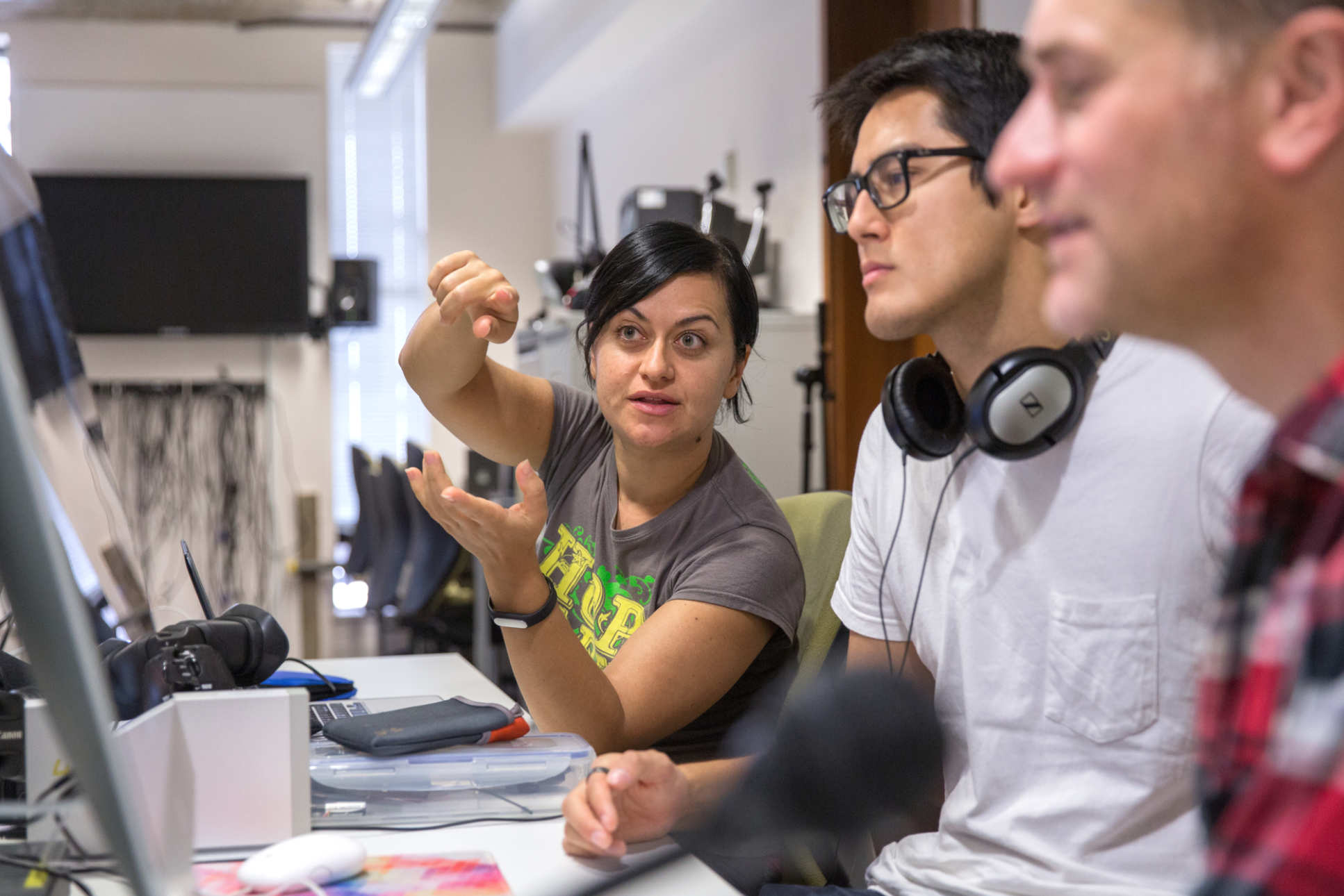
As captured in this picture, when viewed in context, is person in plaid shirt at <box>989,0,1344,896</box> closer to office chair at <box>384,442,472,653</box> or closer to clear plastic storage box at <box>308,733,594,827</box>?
clear plastic storage box at <box>308,733,594,827</box>

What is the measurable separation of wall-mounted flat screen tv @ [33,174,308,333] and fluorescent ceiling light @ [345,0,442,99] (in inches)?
28.5

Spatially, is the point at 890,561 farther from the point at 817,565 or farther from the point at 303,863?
the point at 303,863

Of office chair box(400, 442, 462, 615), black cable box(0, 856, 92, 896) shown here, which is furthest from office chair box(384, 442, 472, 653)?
black cable box(0, 856, 92, 896)

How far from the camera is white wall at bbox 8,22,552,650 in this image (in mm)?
6602

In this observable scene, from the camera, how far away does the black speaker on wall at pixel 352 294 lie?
6.50 meters

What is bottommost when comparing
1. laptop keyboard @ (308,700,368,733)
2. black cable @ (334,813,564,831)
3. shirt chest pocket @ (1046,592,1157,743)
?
A: black cable @ (334,813,564,831)

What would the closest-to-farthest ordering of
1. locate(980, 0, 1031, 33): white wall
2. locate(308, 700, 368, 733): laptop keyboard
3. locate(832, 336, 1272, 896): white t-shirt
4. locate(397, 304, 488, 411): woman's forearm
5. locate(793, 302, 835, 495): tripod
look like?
1. locate(832, 336, 1272, 896): white t-shirt
2. locate(308, 700, 368, 733): laptop keyboard
3. locate(397, 304, 488, 411): woman's forearm
4. locate(980, 0, 1031, 33): white wall
5. locate(793, 302, 835, 495): tripod

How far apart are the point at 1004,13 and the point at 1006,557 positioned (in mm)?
2161

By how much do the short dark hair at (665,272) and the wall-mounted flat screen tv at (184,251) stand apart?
5258 millimetres

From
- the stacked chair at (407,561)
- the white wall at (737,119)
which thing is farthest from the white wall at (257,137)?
the stacked chair at (407,561)

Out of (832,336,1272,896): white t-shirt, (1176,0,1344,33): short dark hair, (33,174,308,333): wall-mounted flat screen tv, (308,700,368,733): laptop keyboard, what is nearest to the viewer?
(1176,0,1344,33): short dark hair

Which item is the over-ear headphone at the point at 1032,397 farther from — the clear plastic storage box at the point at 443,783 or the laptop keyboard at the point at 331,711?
the laptop keyboard at the point at 331,711

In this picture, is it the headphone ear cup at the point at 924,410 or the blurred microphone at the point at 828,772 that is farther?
the headphone ear cup at the point at 924,410

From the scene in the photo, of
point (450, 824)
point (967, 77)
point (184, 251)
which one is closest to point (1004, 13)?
point (967, 77)
